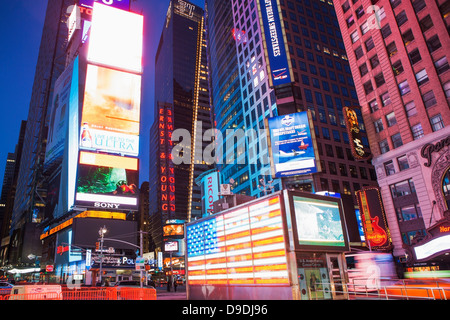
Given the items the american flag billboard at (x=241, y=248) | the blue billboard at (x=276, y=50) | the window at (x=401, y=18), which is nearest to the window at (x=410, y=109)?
the window at (x=401, y=18)

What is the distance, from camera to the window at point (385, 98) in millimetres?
42094

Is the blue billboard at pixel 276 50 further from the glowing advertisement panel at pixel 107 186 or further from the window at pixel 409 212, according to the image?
the glowing advertisement panel at pixel 107 186

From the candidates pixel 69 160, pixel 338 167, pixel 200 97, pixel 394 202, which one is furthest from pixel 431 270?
pixel 200 97

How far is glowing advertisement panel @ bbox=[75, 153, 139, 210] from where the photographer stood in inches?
2194

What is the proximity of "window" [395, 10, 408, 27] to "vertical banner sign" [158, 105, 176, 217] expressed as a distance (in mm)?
77835

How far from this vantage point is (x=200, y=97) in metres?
188

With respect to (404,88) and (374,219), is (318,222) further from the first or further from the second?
(404,88)

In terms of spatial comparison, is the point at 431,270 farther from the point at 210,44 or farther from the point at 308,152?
the point at 210,44

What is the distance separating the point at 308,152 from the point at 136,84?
3866 centimetres

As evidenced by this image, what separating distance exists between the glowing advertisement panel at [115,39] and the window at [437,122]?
2157 inches

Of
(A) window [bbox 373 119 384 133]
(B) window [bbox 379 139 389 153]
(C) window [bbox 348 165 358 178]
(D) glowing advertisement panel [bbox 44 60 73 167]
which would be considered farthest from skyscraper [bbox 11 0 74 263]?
(B) window [bbox 379 139 389 153]

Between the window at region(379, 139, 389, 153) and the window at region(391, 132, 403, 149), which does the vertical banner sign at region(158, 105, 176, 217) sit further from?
the window at region(391, 132, 403, 149)

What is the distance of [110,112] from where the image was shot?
6000cm

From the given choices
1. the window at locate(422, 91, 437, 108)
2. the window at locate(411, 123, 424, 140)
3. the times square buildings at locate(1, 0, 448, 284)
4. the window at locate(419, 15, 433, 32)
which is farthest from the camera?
the times square buildings at locate(1, 0, 448, 284)
